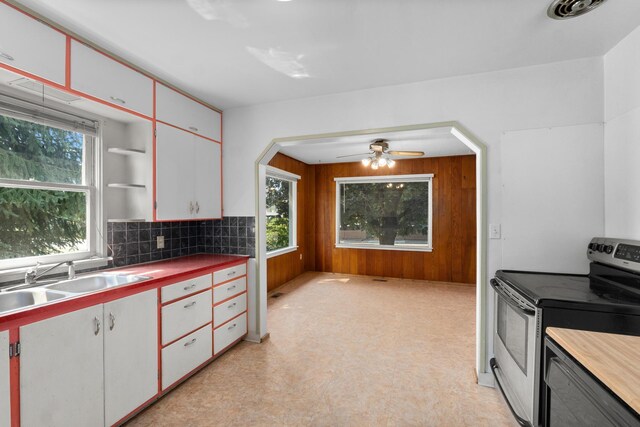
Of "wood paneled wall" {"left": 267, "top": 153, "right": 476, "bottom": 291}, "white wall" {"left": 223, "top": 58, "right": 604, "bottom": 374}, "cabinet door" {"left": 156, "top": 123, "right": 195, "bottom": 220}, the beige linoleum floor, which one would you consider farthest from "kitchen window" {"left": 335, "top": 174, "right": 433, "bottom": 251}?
"cabinet door" {"left": 156, "top": 123, "right": 195, "bottom": 220}

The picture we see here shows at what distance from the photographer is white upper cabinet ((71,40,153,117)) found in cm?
183

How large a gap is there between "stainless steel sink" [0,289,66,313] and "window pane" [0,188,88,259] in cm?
34

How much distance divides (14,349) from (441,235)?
5.58 meters

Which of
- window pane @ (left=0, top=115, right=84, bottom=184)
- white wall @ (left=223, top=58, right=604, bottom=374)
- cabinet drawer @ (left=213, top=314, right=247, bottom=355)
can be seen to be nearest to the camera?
window pane @ (left=0, top=115, right=84, bottom=184)

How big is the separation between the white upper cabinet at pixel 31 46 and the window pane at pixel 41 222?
849 mm

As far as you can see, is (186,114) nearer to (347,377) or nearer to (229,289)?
(229,289)

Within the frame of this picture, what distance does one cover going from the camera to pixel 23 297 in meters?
1.71

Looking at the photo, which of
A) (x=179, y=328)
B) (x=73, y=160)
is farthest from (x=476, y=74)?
(x=73, y=160)

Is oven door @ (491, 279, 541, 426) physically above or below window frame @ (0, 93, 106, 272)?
below

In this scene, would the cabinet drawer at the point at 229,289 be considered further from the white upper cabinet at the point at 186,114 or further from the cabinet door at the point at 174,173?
the white upper cabinet at the point at 186,114

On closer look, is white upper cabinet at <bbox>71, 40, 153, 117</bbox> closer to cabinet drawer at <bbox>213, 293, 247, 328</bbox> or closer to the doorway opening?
the doorway opening

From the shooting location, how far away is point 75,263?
211 centimetres

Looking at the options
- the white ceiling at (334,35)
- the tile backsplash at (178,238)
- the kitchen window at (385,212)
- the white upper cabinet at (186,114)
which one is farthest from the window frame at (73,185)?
the kitchen window at (385,212)

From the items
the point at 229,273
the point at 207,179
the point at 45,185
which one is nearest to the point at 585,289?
the point at 229,273
